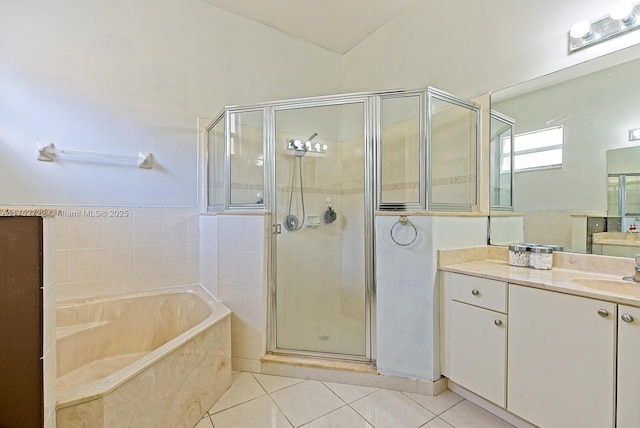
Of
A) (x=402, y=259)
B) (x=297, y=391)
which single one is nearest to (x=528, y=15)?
(x=402, y=259)

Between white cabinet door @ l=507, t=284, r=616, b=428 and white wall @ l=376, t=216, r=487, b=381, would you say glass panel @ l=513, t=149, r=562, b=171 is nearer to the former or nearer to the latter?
white wall @ l=376, t=216, r=487, b=381

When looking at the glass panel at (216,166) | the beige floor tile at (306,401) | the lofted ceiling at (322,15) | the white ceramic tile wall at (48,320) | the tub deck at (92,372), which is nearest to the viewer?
the white ceramic tile wall at (48,320)

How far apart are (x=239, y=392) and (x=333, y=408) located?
1.92 feet

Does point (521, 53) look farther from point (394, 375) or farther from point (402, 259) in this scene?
point (394, 375)

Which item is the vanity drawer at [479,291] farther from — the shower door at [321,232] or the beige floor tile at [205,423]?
the beige floor tile at [205,423]

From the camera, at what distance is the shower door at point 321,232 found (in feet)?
6.69

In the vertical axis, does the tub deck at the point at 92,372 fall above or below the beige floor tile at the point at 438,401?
above

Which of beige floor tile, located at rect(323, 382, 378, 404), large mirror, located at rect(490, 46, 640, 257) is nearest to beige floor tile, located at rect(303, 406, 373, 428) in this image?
beige floor tile, located at rect(323, 382, 378, 404)

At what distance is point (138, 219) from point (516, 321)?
8.42 feet

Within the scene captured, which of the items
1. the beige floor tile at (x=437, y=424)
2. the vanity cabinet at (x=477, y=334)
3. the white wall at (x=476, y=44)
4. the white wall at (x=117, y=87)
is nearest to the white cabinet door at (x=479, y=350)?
the vanity cabinet at (x=477, y=334)

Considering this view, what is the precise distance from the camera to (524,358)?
4.49 ft

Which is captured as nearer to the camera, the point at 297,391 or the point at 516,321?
the point at 516,321

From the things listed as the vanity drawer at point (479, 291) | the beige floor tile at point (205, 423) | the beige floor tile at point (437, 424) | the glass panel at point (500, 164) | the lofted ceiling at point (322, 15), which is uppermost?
the lofted ceiling at point (322, 15)

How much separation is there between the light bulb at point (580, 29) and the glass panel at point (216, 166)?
228 cm
